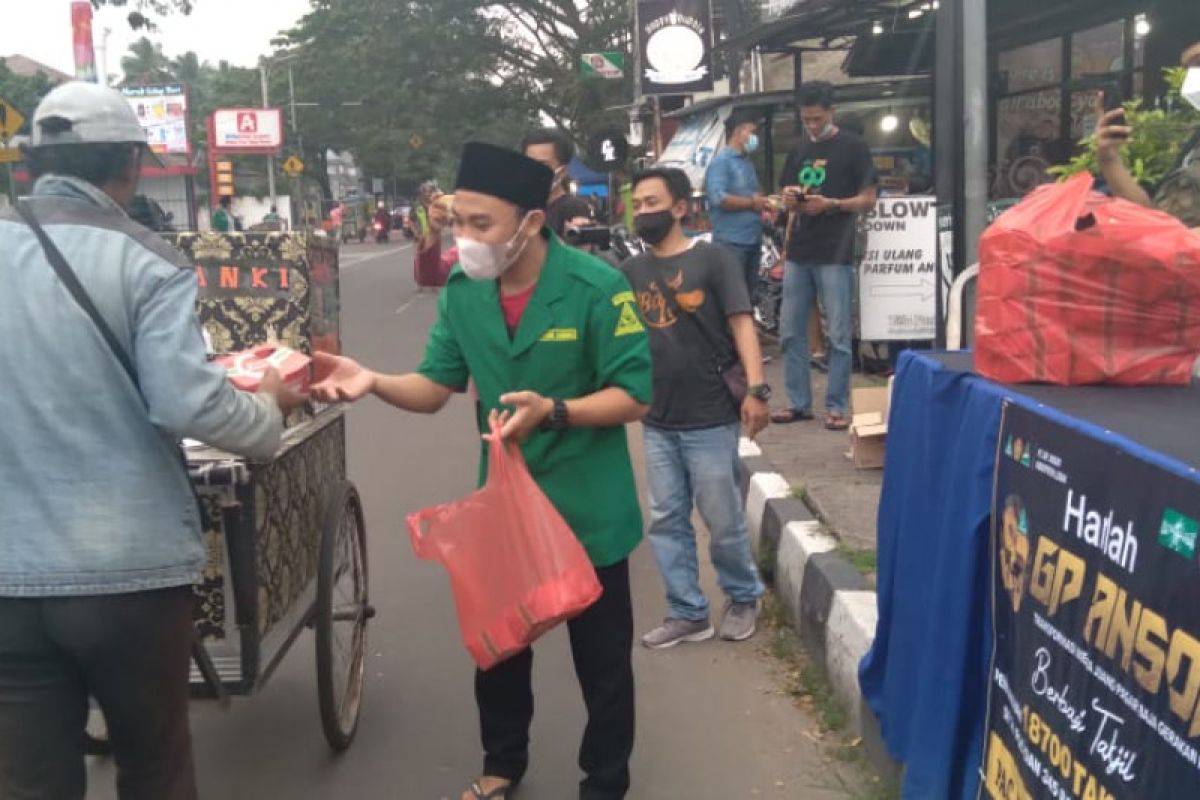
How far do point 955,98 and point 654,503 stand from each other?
2.13 m

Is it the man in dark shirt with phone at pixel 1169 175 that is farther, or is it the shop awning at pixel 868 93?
the shop awning at pixel 868 93

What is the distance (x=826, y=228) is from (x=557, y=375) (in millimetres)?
4846

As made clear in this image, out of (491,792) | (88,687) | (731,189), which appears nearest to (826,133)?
(731,189)

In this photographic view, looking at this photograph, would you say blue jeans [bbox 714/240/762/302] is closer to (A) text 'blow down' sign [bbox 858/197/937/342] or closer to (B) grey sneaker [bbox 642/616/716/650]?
(A) text 'blow down' sign [bbox 858/197/937/342]

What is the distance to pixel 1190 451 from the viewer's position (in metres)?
2.15

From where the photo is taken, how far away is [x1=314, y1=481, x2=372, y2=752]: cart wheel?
148 inches

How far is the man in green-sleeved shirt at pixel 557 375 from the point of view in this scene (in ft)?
10.4

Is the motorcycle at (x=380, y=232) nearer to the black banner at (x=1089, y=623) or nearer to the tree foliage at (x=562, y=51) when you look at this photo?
the tree foliage at (x=562, y=51)

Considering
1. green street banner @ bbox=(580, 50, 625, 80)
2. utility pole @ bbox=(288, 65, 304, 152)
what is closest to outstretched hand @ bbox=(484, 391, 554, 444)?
green street banner @ bbox=(580, 50, 625, 80)

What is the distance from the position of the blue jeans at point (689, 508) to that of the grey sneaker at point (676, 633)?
28mm

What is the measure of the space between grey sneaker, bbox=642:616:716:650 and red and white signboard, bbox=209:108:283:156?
164 ft

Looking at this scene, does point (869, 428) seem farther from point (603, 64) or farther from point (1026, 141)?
point (603, 64)

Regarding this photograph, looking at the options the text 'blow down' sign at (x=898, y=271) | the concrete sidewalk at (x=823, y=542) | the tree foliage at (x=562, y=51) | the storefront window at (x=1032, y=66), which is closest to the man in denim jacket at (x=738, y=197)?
the text 'blow down' sign at (x=898, y=271)

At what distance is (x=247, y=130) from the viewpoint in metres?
52.2
